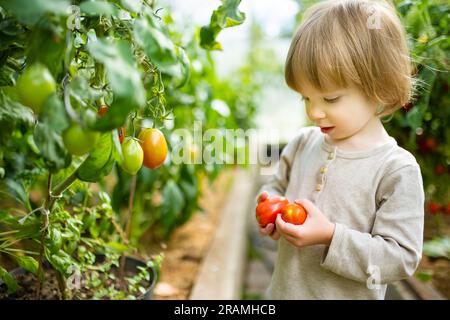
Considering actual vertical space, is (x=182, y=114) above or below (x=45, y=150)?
below

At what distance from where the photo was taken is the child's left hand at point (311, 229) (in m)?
1.01

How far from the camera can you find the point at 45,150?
0.61 meters

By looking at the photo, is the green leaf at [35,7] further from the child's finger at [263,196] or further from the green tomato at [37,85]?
the child's finger at [263,196]

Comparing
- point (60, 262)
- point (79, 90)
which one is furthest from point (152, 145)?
point (60, 262)

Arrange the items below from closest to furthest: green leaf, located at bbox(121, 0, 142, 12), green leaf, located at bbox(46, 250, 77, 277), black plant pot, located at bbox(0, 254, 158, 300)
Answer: green leaf, located at bbox(121, 0, 142, 12), green leaf, located at bbox(46, 250, 77, 277), black plant pot, located at bbox(0, 254, 158, 300)

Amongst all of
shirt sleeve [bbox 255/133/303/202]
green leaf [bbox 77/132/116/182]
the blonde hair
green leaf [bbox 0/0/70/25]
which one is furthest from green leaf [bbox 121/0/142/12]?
shirt sleeve [bbox 255/133/303/202]

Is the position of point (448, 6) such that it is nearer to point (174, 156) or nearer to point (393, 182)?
point (393, 182)

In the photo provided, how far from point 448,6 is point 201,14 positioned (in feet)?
5.75

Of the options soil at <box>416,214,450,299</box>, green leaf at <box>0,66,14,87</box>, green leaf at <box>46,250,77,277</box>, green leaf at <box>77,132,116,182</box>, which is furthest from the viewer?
soil at <box>416,214,450,299</box>

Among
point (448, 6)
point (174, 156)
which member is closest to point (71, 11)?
point (448, 6)

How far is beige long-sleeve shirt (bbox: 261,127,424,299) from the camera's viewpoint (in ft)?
3.27

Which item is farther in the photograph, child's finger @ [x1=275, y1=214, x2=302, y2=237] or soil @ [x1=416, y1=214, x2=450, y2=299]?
soil @ [x1=416, y1=214, x2=450, y2=299]

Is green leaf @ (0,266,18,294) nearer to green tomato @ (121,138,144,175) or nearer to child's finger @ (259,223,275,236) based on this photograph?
green tomato @ (121,138,144,175)

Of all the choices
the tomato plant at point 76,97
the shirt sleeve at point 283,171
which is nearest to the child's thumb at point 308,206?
the shirt sleeve at point 283,171
